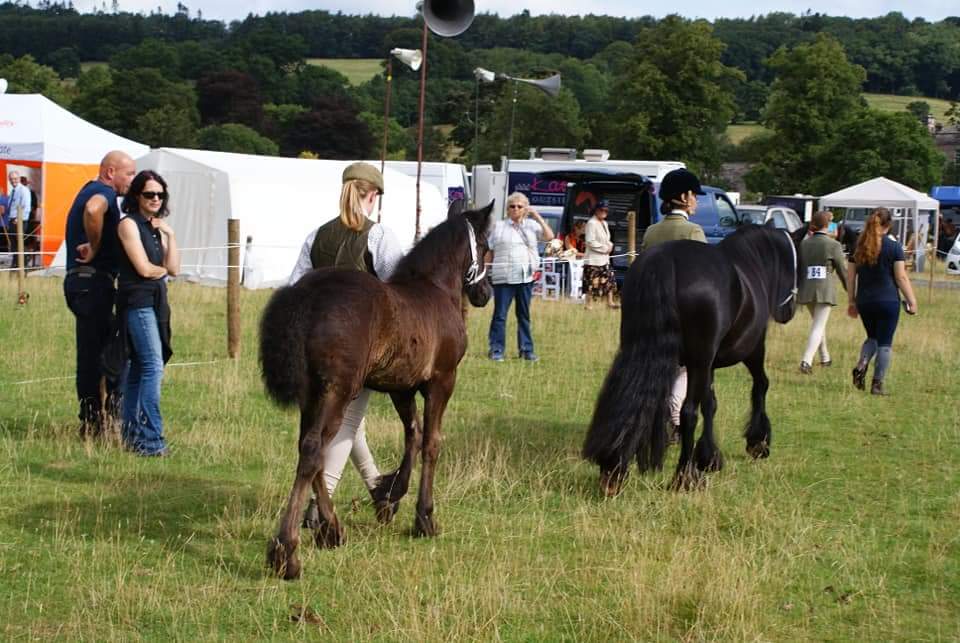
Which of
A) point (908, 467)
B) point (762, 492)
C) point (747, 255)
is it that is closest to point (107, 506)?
point (762, 492)

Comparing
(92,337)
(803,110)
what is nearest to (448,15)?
(92,337)

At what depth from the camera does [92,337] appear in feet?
26.5

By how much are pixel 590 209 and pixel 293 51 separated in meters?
92.8

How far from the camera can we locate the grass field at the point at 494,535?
4672 mm

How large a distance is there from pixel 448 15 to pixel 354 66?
371 feet

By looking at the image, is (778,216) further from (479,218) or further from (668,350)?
(479,218)

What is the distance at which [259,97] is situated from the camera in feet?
298

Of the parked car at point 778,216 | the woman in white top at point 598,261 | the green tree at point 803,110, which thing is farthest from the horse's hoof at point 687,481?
the green tree at point 803,110

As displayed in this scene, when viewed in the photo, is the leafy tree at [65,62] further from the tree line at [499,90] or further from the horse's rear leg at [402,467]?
the horse's rear leg at [402,467]

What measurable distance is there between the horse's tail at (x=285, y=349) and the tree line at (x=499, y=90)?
24449 mm

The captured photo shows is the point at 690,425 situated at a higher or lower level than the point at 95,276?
lower

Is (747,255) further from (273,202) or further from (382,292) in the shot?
(273,202)

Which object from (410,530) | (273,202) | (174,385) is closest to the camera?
(410,530)

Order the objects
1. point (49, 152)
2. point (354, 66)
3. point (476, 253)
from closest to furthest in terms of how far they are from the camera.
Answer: point (476, 253)
point (49, 152)
point (354, 66)
